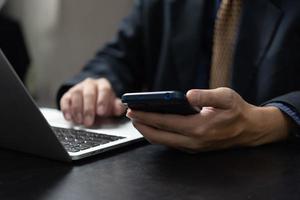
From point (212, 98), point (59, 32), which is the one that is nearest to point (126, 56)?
point (59, 32)

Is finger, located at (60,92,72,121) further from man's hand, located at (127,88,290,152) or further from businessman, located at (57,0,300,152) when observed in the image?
man's hand, located at (127,88,290,152)

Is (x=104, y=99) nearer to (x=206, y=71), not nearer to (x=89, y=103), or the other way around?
(x=89, y=103)

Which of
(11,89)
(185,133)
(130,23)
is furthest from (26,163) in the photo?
(130,23)

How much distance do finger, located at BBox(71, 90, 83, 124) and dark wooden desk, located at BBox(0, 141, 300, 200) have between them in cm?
21

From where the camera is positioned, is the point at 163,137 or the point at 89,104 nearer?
the point at 163,137

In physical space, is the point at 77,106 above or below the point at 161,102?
below

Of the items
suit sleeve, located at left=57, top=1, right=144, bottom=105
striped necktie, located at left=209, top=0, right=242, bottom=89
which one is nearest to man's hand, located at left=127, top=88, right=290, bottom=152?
striped necktie, located at left=209, top=0, right=242, bottom=89

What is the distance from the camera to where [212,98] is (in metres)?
0.68

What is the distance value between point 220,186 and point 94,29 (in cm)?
132

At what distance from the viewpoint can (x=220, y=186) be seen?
579 mm

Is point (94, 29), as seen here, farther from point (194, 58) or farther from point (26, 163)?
point (26, 163)

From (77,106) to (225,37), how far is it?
38cm

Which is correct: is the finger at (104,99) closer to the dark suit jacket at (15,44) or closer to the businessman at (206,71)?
the businessman at (206,71)

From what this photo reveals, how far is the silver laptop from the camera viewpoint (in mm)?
611
